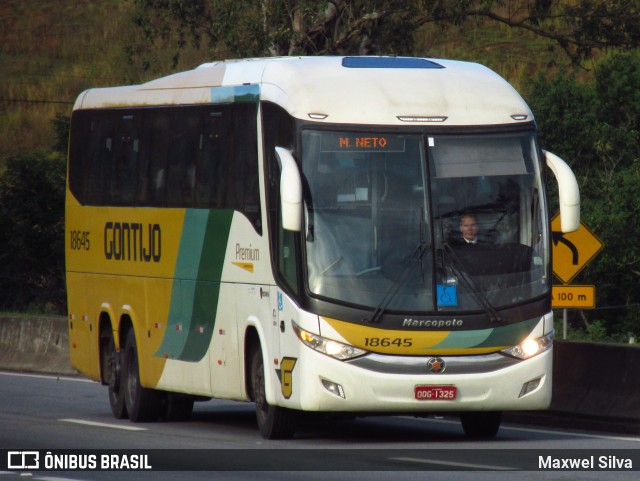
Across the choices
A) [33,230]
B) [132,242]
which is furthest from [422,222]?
[33,230]

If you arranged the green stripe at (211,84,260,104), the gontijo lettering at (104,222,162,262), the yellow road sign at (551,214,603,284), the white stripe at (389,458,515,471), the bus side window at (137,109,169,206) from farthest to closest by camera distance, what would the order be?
the yellow road sign at (551,214,603,284), the gontijo lettering at (104,222,162,262), the bus side window at (137,109,169,206), the green stripe at (211,84,260,104), the white stripe at (389,458,515,471)

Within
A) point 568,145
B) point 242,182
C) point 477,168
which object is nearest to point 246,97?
point 242,182

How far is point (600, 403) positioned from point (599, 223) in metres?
30.0

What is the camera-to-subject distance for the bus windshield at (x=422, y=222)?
1374 centimetres

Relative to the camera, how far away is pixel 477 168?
46.5 feet

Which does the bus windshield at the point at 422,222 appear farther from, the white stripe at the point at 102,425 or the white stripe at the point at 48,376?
the white stripe at the point at 48,376

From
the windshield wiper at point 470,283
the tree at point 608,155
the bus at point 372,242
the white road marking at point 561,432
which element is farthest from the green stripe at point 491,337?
the tree at point 608,155

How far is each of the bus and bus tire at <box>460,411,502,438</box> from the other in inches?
0.7

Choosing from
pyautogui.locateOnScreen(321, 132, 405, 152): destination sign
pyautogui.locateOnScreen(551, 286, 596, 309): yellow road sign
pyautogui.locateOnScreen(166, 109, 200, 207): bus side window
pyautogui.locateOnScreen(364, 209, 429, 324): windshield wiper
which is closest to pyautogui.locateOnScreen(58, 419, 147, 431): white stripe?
pyautogui.locateOnScreen(166, 109, 200, 207): bus side window

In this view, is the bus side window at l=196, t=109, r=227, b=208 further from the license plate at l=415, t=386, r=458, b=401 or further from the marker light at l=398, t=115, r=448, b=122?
the license plate at l=415, t=386, r=458, b=401

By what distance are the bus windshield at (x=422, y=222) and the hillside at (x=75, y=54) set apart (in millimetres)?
55396

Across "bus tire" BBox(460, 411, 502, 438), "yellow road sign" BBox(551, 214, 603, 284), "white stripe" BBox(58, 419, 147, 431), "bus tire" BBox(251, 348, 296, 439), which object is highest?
"bus tire" BBox(251, 348, 296, 439)

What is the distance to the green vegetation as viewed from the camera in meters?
35.8

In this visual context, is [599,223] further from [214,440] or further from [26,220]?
[214,440]
